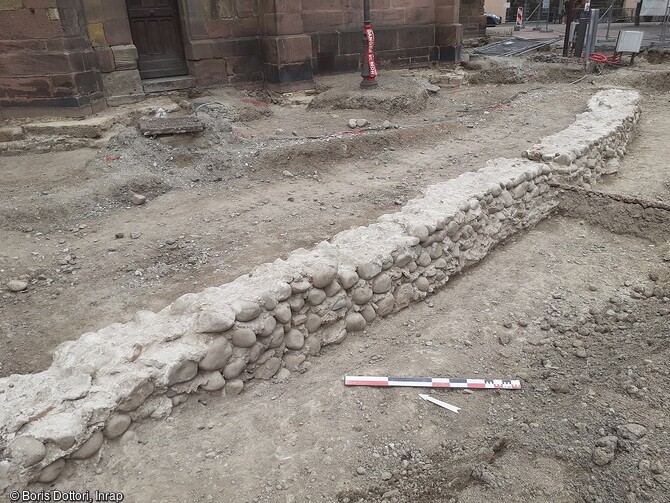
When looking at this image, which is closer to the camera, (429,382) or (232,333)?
(232,333)

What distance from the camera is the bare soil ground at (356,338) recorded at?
8.64ft

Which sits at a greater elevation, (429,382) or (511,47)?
(511,47)

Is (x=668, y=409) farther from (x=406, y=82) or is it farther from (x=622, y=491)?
(x=406, y=82)

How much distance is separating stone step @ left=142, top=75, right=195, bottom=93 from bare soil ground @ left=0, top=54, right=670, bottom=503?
71.4 inches

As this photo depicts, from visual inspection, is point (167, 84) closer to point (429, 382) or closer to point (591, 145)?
point (591, 145)

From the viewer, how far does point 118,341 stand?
2961mm

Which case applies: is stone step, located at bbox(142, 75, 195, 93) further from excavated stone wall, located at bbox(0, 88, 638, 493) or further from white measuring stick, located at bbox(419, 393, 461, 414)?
white measuring stick, located at bbox(419, 393, 461, 414)

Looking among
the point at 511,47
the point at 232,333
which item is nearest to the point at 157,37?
the point at 232,333

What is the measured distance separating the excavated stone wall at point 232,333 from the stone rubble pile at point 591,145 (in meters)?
1.68

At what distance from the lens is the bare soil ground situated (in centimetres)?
263

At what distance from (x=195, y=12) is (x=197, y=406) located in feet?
26.9

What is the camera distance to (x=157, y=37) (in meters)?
9.41

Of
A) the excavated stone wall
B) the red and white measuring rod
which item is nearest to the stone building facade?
the excavated stone wall

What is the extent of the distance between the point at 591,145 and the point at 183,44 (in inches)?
284
